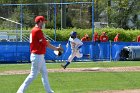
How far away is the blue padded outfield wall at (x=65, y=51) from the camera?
30609 mm

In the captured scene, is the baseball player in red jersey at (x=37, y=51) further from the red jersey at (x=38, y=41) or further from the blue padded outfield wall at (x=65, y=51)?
the blue padded outfield wall at (x=65, y=51)

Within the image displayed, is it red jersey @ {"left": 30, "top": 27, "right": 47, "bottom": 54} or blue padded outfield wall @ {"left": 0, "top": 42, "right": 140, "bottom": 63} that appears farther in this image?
blue padded outfield wall @ {"left": 0, "top": 42, "right": 140, "bottom": 63}

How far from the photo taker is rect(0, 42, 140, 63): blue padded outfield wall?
3061cm

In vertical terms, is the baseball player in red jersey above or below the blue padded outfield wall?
above

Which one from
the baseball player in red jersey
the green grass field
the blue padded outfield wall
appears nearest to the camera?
the baseball player in red jersey

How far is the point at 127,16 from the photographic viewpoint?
6412 cm

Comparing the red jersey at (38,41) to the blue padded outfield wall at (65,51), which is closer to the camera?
the red jersey at (38,41)

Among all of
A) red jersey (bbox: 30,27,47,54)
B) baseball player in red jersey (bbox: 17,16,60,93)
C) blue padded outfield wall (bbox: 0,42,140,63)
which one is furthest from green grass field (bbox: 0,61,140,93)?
blue padded outfield wall (bbox: 0,42,140,63)

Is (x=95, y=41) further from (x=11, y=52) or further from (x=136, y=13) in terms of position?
(x=136, y=13)

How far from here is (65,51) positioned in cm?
3122

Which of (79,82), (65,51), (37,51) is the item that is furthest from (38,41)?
(65,51)

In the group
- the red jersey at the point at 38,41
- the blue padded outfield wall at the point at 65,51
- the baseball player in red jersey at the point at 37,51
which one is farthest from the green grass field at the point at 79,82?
the blue padded outfield wall at the point at 65,51

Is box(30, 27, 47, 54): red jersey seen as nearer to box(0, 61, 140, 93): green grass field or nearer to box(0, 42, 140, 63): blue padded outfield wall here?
box(0, 61, 140, 93): green grass field

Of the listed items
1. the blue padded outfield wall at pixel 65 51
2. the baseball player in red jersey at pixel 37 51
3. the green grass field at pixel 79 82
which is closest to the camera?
the baseball player in red jersey at pixel 37 51
